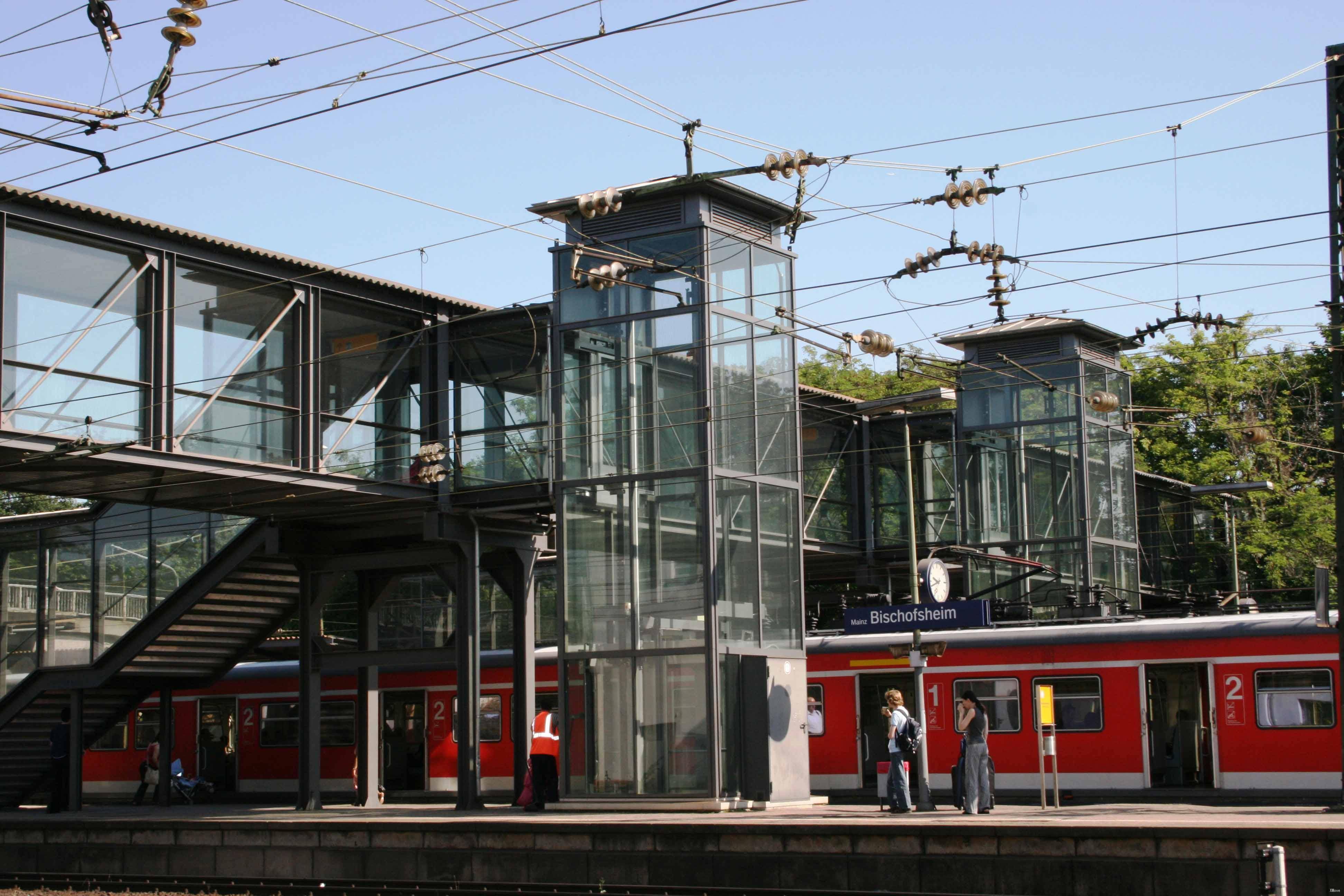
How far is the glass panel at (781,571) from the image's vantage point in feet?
71.2

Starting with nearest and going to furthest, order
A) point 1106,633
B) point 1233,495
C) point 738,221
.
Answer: point 738,221 < point 1106,633 < point 1233,495

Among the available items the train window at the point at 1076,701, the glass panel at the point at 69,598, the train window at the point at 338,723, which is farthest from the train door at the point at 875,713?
the glass panel at the point at 69,598

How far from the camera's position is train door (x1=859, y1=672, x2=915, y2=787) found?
2558 centimetres

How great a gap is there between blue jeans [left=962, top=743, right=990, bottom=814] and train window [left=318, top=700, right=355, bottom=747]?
1520 cm

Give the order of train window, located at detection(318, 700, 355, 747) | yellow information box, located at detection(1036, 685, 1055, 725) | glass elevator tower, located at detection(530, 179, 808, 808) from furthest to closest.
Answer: train window, located at detection(318, 700, 355, 747)
glass elevator tower, located at detection(530, 179, 808, 808)
yellow information box, located at detection(1036, 685, 1055, 725)

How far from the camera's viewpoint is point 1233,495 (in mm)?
43438

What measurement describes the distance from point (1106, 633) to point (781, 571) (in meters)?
5.23

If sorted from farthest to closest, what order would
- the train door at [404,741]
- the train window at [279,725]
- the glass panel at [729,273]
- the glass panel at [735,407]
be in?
the train window at [279,725] → the train door at [404,741] → the glass panel at [729,273] → the glass panel at [735,407]

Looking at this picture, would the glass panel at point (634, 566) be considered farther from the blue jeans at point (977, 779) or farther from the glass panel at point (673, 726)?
the blue jeans at point (977, 779)

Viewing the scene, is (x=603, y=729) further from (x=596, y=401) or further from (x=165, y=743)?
(x=165, y=743)

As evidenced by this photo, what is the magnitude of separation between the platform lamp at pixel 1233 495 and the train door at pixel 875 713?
5.38 meters

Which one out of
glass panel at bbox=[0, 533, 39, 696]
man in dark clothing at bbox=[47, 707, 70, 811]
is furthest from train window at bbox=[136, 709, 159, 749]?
man in dark clothing at bbox=[47, 707, 70, 811]

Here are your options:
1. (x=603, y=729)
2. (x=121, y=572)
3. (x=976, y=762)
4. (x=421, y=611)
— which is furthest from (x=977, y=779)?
(x=121, y=572)

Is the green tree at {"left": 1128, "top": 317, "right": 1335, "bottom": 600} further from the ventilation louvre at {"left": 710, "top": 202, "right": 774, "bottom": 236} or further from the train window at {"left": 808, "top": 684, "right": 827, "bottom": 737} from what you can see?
the ventilation louvre at {"left": 710, "top": 202, "right": 774, "bottom": 236}
